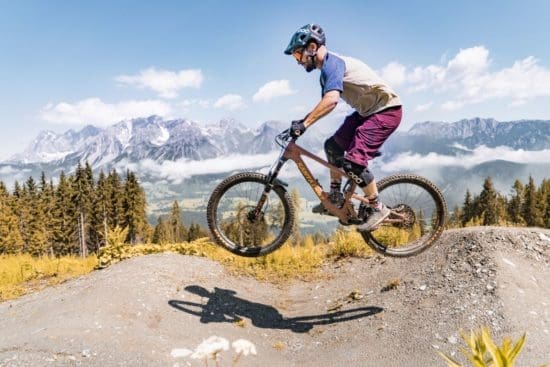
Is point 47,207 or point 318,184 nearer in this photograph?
point 318,184

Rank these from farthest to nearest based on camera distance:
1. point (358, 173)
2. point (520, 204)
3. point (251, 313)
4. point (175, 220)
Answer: point (175, 220), point (520, 204), point (251, 313), point (358, 173)

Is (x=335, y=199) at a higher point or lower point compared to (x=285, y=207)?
higher

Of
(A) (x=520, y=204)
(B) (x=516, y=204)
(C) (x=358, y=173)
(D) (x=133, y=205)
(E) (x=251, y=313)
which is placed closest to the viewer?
A: (C) (x=358, y=173)

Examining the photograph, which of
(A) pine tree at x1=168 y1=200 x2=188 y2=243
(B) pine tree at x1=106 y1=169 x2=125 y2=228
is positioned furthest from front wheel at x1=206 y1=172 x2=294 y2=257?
(A) pine tree at x1=168 y1=200 x2=188 y2=243

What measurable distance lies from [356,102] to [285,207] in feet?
7.37

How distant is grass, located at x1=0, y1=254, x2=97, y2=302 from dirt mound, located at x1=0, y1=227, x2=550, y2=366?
1414 millimetres

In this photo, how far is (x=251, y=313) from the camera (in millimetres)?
8469

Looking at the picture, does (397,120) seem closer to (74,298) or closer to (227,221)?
(227,221)

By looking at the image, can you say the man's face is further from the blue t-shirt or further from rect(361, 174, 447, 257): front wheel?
rect(361, 174, 447, 257): front wheel

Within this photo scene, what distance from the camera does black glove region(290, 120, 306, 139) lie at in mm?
6430

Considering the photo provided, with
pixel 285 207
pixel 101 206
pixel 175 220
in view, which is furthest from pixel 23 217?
pixel 285 207

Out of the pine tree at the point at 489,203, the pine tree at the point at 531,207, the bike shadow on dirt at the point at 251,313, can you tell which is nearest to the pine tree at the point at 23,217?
the bike shadow on dirt at the point at 251,313

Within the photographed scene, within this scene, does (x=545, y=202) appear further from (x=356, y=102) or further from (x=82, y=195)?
(x=82, y=195)

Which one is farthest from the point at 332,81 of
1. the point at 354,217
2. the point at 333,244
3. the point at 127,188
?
the point at 127,188
